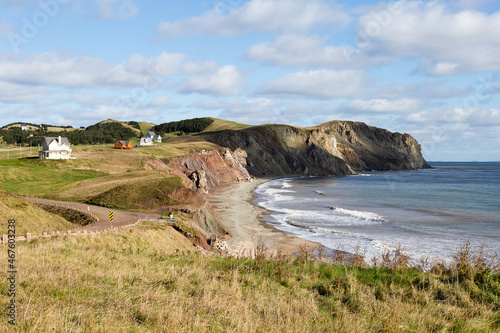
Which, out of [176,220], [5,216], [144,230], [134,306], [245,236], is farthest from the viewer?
[245,236]

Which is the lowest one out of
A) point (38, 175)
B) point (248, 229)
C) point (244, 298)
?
point (248, 229)

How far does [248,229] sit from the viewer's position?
131ft

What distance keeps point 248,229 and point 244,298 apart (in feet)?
106

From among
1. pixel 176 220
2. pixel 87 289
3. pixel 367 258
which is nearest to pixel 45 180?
pixel 176 220

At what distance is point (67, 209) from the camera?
32406mm

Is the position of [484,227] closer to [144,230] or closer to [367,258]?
[367,258]

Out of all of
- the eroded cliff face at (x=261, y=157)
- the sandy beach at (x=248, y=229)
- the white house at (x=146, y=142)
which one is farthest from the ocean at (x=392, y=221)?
the white house at (x=146, y=142)

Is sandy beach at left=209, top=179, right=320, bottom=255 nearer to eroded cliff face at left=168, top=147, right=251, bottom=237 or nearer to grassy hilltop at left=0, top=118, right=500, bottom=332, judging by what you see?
eroded cliff face at left=168, top=147, right=251, bottom=237

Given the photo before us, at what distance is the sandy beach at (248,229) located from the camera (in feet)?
106

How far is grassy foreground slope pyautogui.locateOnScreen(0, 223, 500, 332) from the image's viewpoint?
19.6 ft

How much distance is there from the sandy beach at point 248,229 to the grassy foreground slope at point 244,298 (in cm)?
1134

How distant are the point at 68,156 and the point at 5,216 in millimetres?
52965

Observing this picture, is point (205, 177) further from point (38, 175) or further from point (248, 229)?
point (248, 229)

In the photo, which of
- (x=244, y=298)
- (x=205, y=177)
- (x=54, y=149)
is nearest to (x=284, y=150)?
(x=205, y=177)
